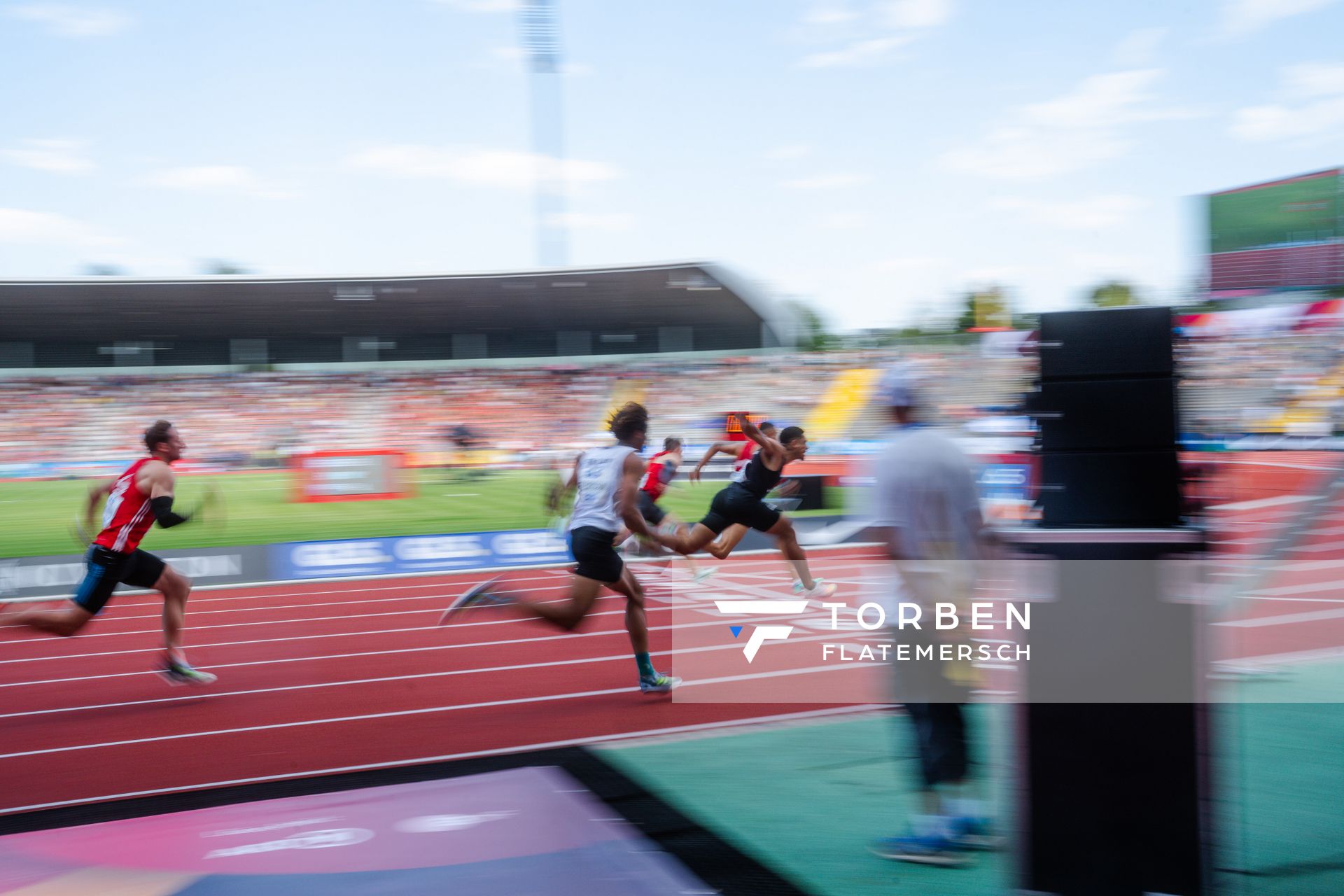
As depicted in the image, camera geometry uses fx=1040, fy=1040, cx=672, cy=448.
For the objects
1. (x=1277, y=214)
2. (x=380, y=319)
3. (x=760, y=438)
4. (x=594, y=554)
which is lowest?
(x=594, y=554)

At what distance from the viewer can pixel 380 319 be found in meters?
34.6

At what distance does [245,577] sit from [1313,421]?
16.8 meters

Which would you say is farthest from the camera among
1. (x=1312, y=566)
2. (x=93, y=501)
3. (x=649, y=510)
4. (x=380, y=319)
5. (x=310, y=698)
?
(x=380, y=319)

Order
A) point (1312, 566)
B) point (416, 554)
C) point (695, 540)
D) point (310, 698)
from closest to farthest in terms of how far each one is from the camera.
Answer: point (310, 698) < point (695, 540) < point (1312, 566) < point (416, 554)

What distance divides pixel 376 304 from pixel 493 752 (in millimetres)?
28959

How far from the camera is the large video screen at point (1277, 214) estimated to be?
5727mm

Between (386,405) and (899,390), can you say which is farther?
(386,405)

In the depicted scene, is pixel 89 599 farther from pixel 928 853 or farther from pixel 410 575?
pixel 410 575

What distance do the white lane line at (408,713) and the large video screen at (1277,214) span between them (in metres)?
3.67

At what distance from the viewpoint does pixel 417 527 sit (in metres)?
17.1

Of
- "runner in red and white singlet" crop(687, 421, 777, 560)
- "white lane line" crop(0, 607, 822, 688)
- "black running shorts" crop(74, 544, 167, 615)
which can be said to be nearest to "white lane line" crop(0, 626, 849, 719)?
"white lane line" crop(0, 607, 822, 688)

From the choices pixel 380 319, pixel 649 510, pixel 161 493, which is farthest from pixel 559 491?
pixel 380 319

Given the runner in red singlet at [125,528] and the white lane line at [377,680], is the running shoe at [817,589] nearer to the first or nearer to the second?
the white lane line at [377,680]

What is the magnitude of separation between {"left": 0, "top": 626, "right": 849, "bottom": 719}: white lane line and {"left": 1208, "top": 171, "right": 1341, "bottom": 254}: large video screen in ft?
13.5
